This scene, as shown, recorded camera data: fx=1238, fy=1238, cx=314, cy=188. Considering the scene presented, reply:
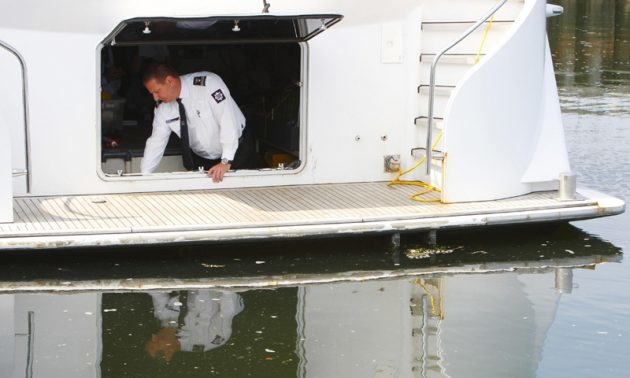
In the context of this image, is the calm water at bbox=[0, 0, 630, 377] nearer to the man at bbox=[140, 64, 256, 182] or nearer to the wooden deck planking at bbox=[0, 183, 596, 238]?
the wooden deck planking at bbox=[0, 183, 596, 238]

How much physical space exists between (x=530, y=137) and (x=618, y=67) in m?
12.2

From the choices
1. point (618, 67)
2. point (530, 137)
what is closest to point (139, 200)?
point (530, 137)

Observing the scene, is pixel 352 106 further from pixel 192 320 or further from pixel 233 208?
pixel 192 320

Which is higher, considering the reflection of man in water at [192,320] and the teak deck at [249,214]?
the teak deck at [249,214]

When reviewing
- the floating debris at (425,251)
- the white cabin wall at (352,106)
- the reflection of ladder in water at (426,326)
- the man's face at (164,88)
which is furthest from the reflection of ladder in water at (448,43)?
the man's face at (164,88)

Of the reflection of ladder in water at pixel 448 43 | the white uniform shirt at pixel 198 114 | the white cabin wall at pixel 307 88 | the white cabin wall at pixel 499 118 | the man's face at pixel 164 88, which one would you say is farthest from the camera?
the reflection of ladder in water at pixel 448 43

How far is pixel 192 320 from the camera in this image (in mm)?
7480

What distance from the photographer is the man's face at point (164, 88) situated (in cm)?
927

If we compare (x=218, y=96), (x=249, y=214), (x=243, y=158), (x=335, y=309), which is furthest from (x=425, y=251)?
(x=218, y=96)

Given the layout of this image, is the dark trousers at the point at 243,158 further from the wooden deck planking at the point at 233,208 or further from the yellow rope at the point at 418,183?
the yellow rope at the point at 418,183

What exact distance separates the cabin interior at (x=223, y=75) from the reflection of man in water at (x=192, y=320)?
178 cm

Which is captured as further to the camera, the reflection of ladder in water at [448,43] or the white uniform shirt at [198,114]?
the reflection of ladder in water at [448,43]

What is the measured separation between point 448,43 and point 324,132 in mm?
1237

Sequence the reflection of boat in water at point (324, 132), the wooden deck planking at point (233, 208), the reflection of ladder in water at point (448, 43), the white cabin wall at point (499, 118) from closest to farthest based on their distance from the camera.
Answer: the wooden deck planking at point (233, 208) → the reflection of boat in water at point (324, 132) → the white cabin wall at point (499, 118) → the reflection of ladder in water at point (448, 43)
